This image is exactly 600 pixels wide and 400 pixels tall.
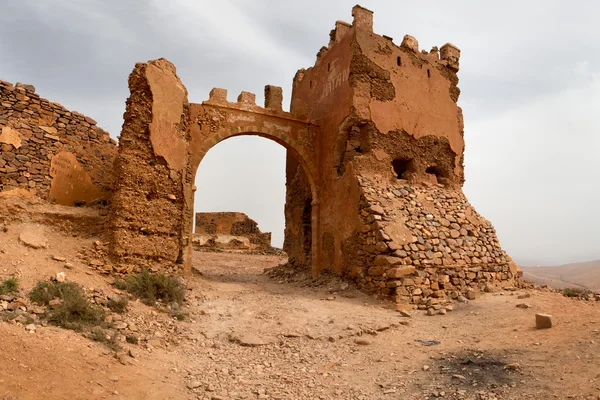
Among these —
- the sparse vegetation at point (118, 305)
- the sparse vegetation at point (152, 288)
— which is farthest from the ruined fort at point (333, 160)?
the sparse vegetation at point (118, 305)

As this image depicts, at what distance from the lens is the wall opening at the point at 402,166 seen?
33.3ft

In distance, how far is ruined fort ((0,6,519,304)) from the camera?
8.05 m

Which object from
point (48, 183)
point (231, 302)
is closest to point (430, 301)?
point (231, 302)

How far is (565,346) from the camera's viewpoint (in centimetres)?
480

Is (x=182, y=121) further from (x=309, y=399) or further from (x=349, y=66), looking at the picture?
(x=309, y=399)

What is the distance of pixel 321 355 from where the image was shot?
17.9ft

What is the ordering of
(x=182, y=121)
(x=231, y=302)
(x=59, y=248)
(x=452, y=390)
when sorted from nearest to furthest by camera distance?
1. (x=452, y=390)
2. (x=59, y=248)
3. (x=231, y=302)
4. (x=182, y=121)

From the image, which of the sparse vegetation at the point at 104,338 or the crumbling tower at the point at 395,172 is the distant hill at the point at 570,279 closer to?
the crumbling tower at the point at 395,172

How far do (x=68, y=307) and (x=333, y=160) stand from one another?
6.77 metres

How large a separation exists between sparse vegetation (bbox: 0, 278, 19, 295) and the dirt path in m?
0.35

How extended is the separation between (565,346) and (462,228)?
471 centimetres

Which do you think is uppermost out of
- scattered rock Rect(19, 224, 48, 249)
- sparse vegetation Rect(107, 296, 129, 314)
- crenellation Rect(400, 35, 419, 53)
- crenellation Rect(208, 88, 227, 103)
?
crenellation Rect(400, 35, 419, 53)

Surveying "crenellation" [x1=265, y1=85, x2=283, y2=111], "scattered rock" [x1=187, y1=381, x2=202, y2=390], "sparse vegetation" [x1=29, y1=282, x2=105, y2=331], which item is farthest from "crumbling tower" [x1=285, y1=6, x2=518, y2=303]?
"sparse vegetation" [x1=29, y1=282, x2=105, y2=331]

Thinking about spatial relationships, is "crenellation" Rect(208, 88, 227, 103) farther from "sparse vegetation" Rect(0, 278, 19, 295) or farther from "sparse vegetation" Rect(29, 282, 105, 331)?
"sparse vegetation" Rect(0, 278, 19, 295)
